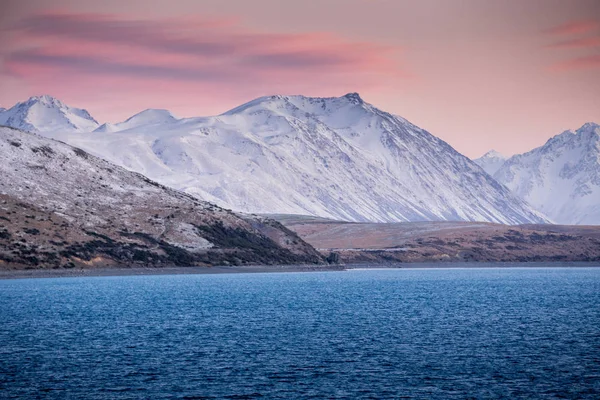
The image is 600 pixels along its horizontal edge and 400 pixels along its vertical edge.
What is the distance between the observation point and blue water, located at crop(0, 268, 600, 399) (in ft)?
185

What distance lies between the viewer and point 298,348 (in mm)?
73500

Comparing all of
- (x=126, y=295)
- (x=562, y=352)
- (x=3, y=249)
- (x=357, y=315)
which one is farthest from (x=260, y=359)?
(x=3, y=249)

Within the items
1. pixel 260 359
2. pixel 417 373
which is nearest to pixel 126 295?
pixel 260 359

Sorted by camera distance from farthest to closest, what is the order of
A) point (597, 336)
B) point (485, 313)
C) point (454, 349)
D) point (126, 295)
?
1. point (126, 295)
2. point (485, 313)
3. point (597, 336)
4. point (454, 349)

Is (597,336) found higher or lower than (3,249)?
lower

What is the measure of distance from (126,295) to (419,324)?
6230 cm

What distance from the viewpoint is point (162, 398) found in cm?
5334

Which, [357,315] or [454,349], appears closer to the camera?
[454,349]

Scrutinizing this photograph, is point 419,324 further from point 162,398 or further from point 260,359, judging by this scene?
point 162,398

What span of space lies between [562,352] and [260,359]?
2341 cm

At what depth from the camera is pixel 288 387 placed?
5662 centimetres

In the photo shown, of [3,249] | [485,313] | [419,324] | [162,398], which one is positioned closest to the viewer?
[162,398]

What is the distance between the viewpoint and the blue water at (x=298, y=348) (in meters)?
56.4

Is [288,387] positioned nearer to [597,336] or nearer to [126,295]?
[597,336]
